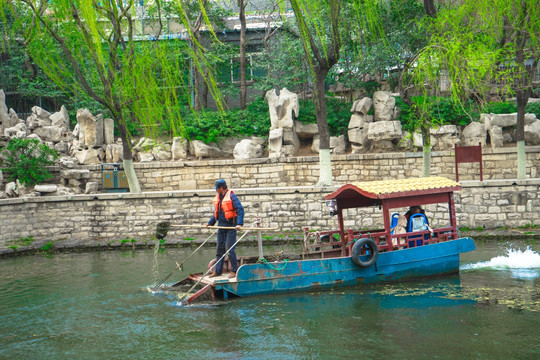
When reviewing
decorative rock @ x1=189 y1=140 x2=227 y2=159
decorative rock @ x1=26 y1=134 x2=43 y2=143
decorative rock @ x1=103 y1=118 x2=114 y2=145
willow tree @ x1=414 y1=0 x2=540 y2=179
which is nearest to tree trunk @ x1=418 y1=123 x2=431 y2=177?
willow tree @ x1=414 y1=0 x2=540 y2=179

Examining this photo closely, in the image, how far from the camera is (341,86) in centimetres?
2595

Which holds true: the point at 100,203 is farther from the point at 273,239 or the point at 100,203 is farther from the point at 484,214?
the point at 484,214

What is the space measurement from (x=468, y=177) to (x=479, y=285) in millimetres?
9991

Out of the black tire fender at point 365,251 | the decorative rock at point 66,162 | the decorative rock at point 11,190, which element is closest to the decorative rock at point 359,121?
the decorative rock at point 66,162

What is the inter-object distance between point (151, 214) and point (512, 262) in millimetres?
10065

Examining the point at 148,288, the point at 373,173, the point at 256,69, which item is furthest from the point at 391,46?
the point at 148,288

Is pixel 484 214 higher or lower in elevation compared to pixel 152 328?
higher

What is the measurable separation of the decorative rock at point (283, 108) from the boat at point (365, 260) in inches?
400

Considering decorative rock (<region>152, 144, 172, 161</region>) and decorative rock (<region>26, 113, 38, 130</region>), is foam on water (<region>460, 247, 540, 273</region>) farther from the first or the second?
decorative rock (<region>26, 113, 38, 130</region>)

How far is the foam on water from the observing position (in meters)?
12.0

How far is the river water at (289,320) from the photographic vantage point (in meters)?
7.61

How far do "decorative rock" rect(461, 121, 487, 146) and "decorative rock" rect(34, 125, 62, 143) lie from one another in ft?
49.4

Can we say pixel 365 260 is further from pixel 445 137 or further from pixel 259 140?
pixel 259 140

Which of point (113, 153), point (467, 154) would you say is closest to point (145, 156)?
point (113, 153)
